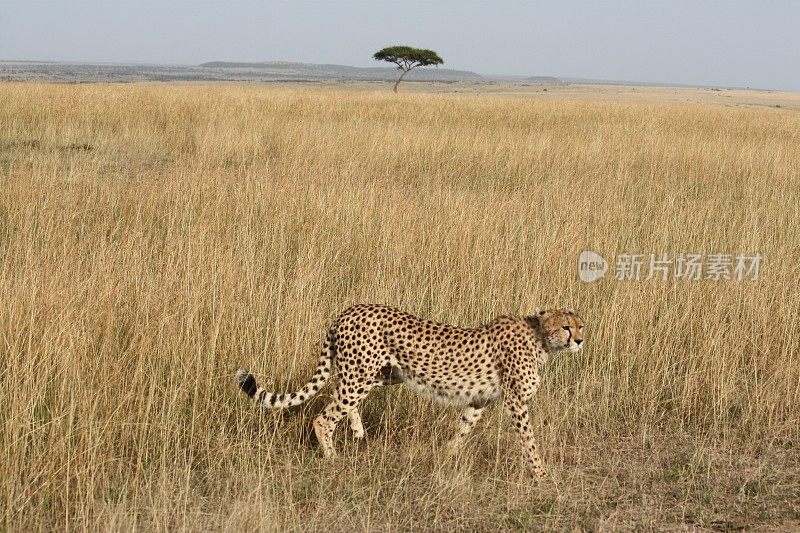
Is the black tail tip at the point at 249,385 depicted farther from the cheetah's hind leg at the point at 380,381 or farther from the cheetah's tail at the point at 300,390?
the cheetah's hind leg at the point at 380,381

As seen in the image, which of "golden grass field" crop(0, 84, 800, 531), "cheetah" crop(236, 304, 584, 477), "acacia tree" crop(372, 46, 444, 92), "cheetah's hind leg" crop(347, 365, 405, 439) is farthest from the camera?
"acacia tree" crop(372, 46, 444, 92)

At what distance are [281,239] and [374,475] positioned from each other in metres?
2.46

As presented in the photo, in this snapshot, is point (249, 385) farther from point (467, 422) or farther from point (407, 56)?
point (407, 56)

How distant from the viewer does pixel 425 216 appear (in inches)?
228

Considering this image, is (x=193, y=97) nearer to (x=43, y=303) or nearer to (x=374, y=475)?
(x=43, y=303)

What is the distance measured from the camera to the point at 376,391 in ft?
11.0

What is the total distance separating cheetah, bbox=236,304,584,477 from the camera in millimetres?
2770

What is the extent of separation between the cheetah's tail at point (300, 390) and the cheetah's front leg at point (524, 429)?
647mm

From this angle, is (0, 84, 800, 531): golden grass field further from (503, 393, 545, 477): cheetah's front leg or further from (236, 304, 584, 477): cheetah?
(236, 304, 584, 477): cheetah

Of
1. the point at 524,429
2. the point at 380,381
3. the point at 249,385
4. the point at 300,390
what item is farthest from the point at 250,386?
the point at 524,429

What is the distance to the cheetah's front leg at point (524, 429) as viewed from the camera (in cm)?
281

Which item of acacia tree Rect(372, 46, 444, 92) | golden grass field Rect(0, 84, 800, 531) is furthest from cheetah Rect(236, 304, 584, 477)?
acacia tree Rect(372, 46, 444, 92)

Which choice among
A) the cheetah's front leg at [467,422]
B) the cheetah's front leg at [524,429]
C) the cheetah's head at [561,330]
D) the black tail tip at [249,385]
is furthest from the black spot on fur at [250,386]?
the cheetah's head at [561,330]

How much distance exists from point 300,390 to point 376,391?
0.54 metres
